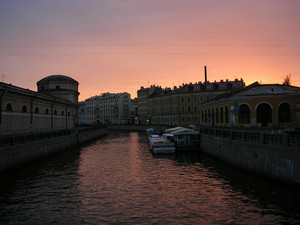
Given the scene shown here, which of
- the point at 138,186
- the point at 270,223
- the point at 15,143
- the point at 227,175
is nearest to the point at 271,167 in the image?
the point at 227,175

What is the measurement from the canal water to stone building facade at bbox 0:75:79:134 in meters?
11.2

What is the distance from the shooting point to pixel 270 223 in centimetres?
1324

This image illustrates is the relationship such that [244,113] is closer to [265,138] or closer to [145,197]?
[265,138]

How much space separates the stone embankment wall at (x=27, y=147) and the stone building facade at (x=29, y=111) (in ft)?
14.2

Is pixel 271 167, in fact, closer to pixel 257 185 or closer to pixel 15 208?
pixel 257 185

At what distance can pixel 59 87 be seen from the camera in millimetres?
74625

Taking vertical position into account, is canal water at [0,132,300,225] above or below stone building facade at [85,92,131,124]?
below

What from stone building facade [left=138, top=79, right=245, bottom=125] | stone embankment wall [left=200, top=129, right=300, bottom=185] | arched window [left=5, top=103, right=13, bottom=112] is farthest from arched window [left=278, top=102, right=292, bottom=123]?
stone building facade [left=138, top=79, right=245, bottom=125]

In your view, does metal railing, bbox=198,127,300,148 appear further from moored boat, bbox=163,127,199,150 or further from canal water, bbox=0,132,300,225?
moored boat, bbox=163,127,199,150

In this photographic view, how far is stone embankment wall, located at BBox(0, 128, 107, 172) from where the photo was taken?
78.2 ft

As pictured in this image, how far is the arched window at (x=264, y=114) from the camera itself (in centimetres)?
4400

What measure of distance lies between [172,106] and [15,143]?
292ft

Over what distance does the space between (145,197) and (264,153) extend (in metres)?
9.53

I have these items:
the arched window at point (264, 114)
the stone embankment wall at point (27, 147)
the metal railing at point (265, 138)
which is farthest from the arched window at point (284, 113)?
the stone embankment wall at point (27, 147)
